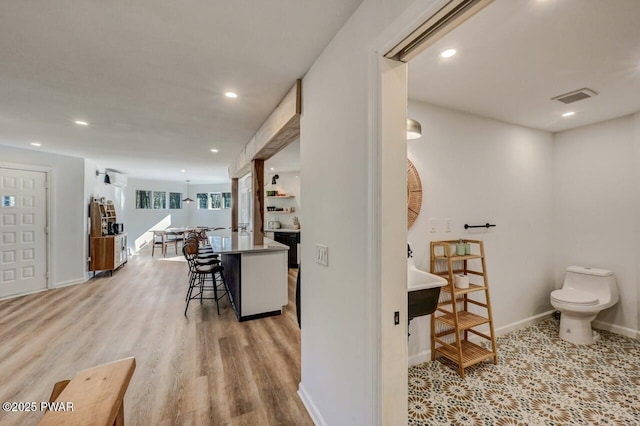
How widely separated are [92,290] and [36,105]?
131 inches

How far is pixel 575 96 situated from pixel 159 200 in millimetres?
11139

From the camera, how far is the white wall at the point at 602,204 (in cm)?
278

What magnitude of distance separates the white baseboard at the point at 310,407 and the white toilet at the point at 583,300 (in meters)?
2.71

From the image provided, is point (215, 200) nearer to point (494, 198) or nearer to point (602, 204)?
point (494, 198)

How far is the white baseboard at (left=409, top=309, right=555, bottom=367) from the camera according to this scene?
7.69ft

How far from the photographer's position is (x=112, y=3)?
4.21 ft

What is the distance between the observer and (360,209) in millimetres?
1269

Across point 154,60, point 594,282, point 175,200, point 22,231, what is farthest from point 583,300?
point 175,200

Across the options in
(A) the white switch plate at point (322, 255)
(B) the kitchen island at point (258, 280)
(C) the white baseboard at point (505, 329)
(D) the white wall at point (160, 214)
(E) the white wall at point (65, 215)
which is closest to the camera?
(A) the white switch plate at point (322, 255)

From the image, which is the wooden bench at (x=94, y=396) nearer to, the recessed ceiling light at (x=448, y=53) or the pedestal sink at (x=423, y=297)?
the pedestal sink at (x=423, y=297)

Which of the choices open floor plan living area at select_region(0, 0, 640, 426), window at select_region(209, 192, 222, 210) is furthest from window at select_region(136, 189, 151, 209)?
open floor plan living area at select_region(0, 0, 640, 426)

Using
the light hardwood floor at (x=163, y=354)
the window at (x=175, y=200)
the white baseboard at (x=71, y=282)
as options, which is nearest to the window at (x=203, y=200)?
the window at (x=175, y=200)

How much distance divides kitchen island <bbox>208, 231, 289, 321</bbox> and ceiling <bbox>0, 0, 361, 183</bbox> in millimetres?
1580

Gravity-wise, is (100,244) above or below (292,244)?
above
